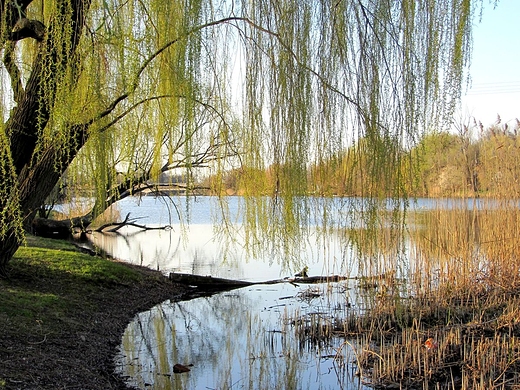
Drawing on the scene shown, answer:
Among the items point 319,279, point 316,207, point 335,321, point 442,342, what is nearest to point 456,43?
point 316,207

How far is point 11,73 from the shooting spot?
9.29 ft

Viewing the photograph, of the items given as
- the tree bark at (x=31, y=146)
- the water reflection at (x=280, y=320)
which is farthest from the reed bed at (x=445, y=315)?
the tree bark at (x=31, y=146)

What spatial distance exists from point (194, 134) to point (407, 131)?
2.79 feet

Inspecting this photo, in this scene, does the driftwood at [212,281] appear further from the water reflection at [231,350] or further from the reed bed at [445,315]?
the reed bed at [445,315]

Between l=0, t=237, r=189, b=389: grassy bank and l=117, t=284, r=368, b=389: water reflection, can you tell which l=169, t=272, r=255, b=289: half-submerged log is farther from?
l=117, t=284, r=368, b=389: water reflection

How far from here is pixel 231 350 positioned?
500 cm

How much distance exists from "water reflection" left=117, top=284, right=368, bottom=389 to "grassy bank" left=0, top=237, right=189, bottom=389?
0.85 feet

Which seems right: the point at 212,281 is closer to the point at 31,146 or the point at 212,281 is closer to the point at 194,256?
the point at 194,256

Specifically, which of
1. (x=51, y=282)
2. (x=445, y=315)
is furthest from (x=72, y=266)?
(x=445, y=315)

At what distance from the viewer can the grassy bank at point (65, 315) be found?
3.38 meters

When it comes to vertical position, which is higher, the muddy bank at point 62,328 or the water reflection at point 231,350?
the muddy bank at point 62,328

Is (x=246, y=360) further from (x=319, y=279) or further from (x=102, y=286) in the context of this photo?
(x=319, y=279)

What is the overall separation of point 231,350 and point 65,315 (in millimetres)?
1603

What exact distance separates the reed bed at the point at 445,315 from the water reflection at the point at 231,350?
0.77 feet
